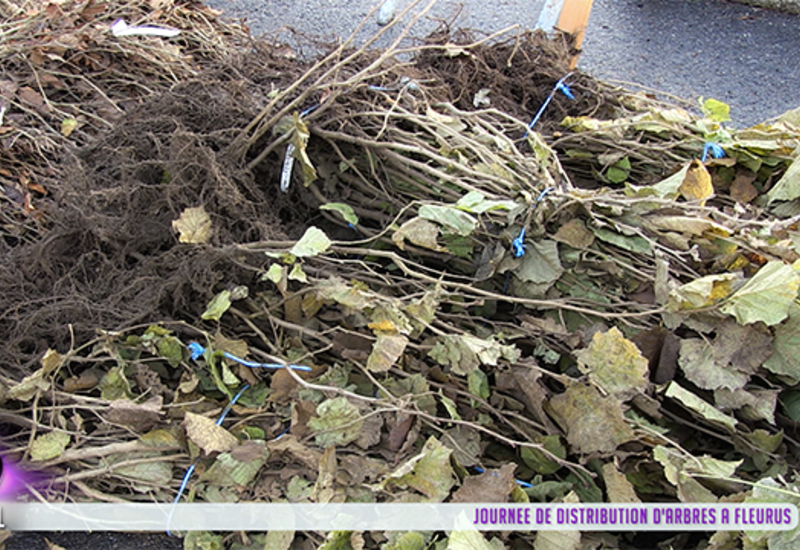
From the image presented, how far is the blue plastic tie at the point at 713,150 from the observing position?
2064 mm

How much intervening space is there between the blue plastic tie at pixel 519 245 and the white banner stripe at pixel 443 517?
0.63 metres

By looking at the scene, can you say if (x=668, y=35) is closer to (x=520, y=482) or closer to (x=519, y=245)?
(x=519, y=245)

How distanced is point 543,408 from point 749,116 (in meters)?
2.76

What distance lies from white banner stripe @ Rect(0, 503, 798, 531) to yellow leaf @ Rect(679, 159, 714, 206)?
2.82 feet

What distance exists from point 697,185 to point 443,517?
3.81 feet

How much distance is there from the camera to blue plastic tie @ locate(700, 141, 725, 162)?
81.3 inches

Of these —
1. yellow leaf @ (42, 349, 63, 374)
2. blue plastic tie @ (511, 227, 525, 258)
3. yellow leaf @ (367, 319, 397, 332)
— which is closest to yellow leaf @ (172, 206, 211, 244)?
yellow leaf @ (42, 349, 63, 374)

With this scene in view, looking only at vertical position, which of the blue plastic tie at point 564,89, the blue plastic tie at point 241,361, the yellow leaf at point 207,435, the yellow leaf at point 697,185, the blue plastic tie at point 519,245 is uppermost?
the blue plastic tie at point 564,89

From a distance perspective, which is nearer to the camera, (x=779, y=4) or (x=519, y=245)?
(x=519, y=245)

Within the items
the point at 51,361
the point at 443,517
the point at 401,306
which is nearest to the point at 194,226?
the point at 51,361

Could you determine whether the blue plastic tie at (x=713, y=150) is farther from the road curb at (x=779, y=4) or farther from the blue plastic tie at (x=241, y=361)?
the road curb at (x=779, y=4)

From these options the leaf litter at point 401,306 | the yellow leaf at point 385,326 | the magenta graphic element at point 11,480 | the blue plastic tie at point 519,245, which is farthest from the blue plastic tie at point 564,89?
the magenta graphic element at point 11,480

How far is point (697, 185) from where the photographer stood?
1833mm

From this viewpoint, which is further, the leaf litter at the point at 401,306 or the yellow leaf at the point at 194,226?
the yellow leaf at the point at 194,226
